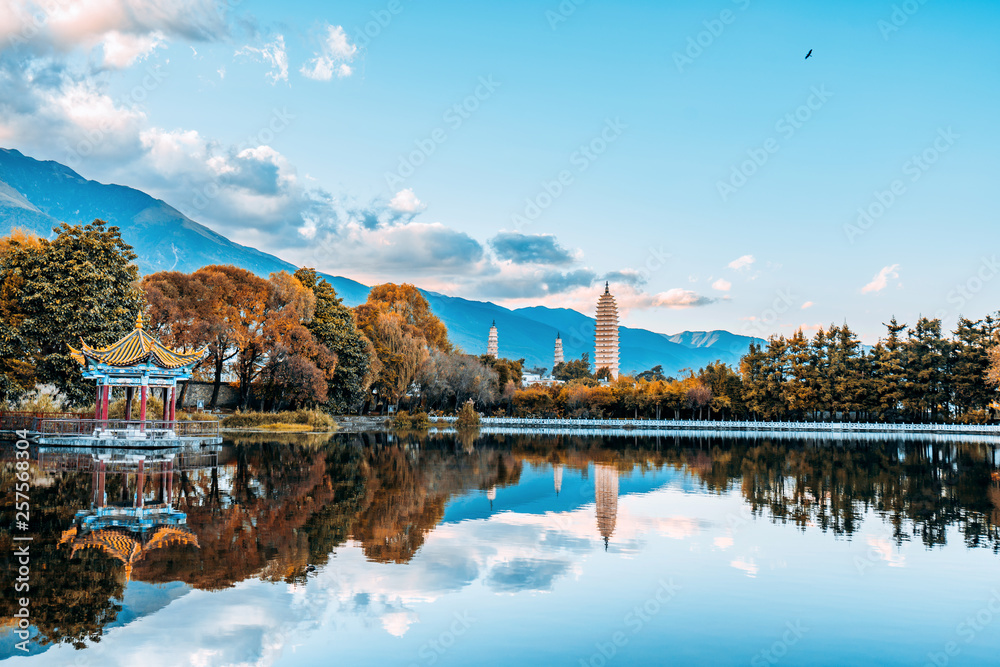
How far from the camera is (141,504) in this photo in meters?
13.2

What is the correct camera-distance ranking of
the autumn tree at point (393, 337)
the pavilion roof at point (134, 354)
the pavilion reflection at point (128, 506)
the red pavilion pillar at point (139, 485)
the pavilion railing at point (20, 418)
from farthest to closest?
the autumn tree at point (393, 337) < the pavilion railing at point (20, 418) < the pavilion roof at point (134, 354) < the red pavilion pillar at point (139, 485) < the pavilion reflection at point (128, 506)

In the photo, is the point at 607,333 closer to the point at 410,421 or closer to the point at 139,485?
the point at 410,421

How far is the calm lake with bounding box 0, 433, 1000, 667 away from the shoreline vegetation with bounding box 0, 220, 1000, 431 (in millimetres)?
11548

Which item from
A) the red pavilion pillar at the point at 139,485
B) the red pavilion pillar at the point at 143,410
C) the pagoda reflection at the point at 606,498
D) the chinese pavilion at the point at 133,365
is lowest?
the pagoda reflection at the point at 606,498

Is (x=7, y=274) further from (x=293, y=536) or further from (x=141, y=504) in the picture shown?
(x=293, y=536)

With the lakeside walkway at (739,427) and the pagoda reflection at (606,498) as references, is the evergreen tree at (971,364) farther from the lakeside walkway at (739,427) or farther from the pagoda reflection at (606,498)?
the pagoda reflection at (606,498)

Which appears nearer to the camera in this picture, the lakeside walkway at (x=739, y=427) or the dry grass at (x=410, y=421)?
the dry grass at (x=410, y=421)
